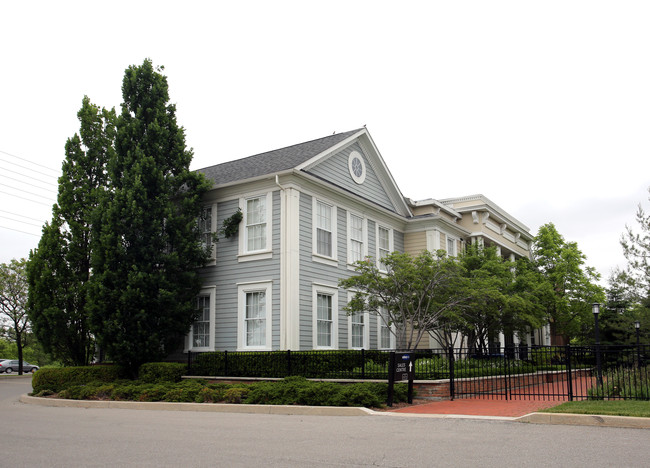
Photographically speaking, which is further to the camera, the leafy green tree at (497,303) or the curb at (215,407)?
the leafy green tree at (497,303)

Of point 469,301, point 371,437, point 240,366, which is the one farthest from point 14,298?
point 371,437

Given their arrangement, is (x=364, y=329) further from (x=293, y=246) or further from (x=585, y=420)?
(x=585, y=420)

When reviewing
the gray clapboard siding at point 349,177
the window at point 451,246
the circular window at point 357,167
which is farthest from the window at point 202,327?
the window at point 451,246

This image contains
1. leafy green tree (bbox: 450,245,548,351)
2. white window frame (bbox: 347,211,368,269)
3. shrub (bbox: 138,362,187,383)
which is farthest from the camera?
white window frame (bbox: 347,211,368,269)

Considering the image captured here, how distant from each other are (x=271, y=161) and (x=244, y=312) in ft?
20.5

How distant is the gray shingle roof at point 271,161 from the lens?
21.3 metres

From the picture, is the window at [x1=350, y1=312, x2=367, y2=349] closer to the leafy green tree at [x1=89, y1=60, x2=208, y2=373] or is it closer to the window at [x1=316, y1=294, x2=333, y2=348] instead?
the window at [x1=316, y1=294, x2=333, y2=348]

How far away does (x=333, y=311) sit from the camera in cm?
2112

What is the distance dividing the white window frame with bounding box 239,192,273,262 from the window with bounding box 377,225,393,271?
6344 mm

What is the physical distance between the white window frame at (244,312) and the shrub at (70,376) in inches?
165

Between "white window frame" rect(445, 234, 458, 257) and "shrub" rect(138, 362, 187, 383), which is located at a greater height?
"white window frame" rect(445, 234, 458, 257)

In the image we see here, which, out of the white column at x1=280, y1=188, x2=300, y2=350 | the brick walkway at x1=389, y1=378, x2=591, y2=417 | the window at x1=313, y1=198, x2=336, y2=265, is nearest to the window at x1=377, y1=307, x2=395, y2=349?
the window at x1=313, y1=198, x2=336, y2=265

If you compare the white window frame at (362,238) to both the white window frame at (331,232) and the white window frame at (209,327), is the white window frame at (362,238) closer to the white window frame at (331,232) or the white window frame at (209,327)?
the white window frame at (331,232)

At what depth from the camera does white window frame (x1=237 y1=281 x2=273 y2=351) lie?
1916 centimetres
